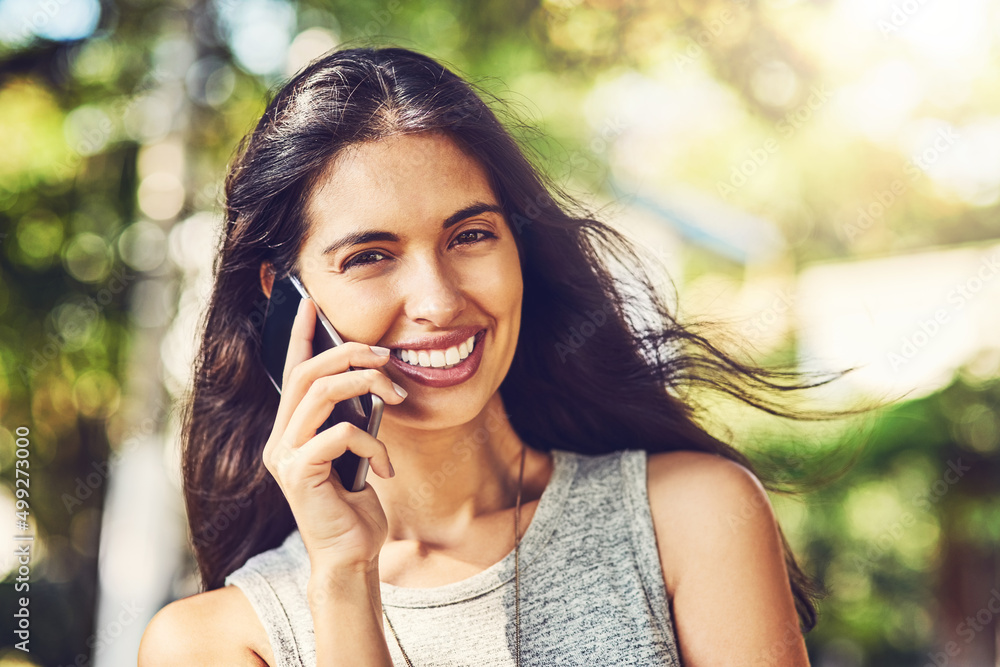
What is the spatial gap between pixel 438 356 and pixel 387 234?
280mm

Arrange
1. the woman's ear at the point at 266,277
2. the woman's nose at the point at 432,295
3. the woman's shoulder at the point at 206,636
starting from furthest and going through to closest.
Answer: the woman's ear at the point at 266,277, the woman's shoulder at the point at 206,636, the woman's nose at the point at 432,295

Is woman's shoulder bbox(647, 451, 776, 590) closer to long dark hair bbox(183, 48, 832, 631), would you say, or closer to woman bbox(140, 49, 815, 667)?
woman bbox(140, 49, 815, 667)

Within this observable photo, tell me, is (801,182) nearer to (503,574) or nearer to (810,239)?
(810,239)

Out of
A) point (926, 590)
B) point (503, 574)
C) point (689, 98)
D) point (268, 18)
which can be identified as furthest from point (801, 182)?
point (503, 574)

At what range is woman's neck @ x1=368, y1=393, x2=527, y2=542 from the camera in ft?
6.63

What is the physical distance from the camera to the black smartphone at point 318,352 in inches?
66.6

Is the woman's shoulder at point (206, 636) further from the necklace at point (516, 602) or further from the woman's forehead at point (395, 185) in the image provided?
the woman's forehead at point (395, 185)

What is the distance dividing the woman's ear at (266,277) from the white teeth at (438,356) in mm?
442

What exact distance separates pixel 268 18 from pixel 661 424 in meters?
4.40

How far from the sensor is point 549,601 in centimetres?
181

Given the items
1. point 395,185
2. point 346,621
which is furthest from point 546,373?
point 346,621

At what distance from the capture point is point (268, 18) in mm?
5340

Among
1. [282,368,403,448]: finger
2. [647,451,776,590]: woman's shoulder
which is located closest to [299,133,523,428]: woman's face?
[282,368,403,448]: finger

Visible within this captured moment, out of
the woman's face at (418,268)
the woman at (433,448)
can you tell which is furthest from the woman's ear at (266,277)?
the woman's face at (418,268)
